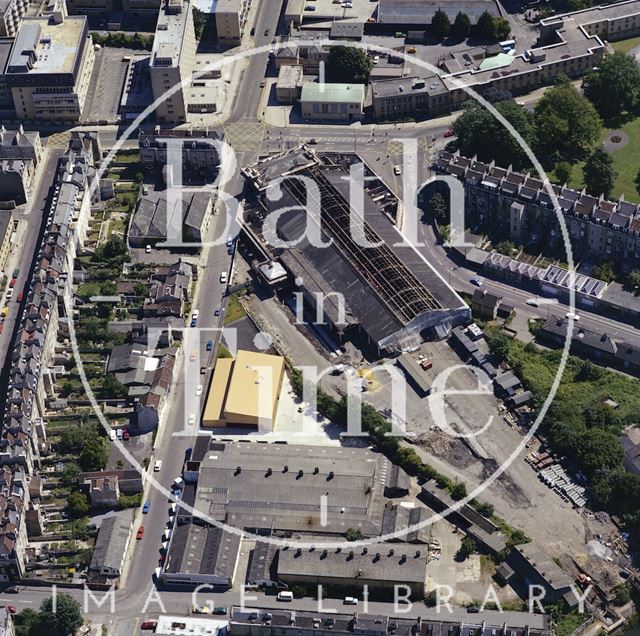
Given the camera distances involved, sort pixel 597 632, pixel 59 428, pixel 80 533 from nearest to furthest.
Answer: pixel 597 632
pixel 80 533
pixel 59 428

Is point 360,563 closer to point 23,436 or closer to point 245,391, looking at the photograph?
point 245,391

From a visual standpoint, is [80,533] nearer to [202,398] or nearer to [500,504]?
[202,398]

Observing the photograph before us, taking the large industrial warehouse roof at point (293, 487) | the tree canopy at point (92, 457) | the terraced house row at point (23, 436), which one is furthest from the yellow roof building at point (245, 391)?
the terraced house row at point (23, 436)

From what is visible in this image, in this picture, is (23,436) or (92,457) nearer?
(23,436)

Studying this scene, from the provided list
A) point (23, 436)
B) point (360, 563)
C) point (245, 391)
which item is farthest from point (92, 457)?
point (360, 563)

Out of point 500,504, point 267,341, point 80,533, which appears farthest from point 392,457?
point 80,533

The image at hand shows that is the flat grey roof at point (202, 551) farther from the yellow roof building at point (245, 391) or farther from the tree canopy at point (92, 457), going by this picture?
the yellow roof building at point (245, 391)
